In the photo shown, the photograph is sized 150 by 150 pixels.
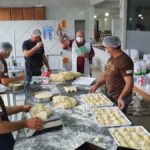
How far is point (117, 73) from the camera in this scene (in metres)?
2.37

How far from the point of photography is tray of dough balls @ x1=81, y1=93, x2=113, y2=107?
202 cm

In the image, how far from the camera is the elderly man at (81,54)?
397 centimetres

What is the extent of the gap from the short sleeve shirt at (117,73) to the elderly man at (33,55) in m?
1.47

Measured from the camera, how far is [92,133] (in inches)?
59.4

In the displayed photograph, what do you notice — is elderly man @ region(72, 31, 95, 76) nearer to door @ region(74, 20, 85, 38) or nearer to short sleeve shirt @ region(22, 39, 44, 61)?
short sleeve shirt @ region(22, 39, 44, 61)

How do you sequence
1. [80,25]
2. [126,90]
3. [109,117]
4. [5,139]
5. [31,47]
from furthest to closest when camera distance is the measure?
[80,25], [31,47], [126,90], [109,117], [5,139]

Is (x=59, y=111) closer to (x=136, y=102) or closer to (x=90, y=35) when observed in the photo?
(x=136, y=102)

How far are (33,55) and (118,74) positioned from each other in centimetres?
185

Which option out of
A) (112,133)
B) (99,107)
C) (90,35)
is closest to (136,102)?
(99,107)

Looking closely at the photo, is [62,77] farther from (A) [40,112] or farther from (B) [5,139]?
(B) [5,139]

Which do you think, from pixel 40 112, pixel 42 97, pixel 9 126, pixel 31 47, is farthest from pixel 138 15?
pixel 9 126

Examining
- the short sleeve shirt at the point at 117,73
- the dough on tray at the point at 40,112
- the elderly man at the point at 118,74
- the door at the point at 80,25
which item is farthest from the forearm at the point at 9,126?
the door at the point at 80,25

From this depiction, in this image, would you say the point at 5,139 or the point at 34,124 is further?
the point at 5,139

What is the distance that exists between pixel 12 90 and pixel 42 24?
8.78 ft
